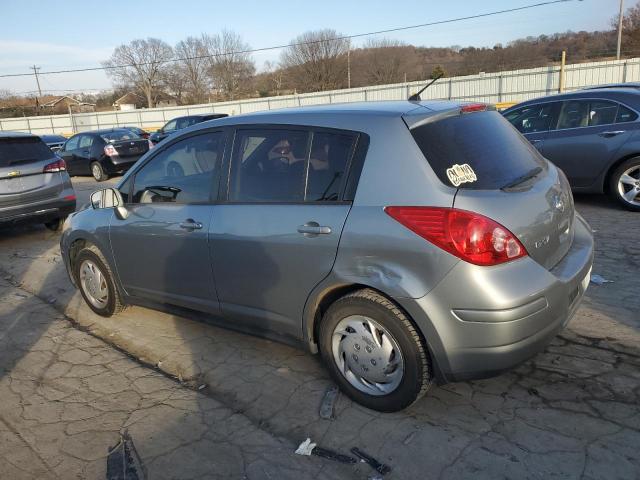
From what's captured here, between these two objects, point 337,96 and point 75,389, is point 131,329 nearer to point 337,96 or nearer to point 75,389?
point 75,389

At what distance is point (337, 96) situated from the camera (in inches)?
1268

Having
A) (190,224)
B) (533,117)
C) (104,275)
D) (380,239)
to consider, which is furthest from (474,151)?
(533,117)

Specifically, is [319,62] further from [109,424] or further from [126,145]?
[109,424]

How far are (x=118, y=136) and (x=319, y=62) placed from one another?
51.1 metres

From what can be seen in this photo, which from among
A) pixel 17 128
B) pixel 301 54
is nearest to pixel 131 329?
pixel 17 128

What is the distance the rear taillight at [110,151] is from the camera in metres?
15.0

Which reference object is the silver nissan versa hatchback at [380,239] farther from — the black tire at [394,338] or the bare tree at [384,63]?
the bare tree at [384,63]

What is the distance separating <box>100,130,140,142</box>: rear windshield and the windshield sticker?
577 inches

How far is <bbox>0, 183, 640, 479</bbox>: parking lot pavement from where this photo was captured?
2443 mm

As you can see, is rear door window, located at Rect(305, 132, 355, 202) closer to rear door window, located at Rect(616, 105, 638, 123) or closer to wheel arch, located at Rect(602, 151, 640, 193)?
wheel arch, located at Rect(602, 151, 640, 193)

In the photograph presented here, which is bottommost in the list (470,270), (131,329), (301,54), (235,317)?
(131,329)

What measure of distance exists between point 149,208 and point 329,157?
1640 mm

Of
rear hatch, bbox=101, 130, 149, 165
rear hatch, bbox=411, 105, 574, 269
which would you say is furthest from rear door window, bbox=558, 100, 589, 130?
rear hatch, bbox=101, 130, 149, 165

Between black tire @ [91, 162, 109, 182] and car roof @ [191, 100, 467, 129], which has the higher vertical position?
car roof @ [191, 100, 467, 129]
